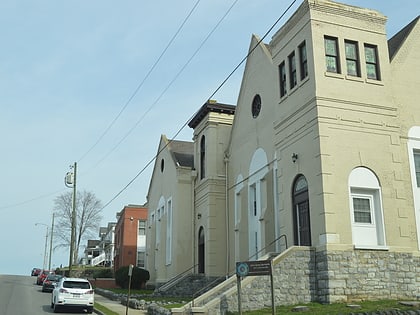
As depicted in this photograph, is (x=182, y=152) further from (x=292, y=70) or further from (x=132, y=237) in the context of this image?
(x=132, y=237)

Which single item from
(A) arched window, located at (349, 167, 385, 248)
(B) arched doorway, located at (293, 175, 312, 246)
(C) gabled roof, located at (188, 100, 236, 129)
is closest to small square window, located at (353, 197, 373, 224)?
(A) arched window, located at (349, 167, 385, 248)

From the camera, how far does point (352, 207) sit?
18781 millimetres

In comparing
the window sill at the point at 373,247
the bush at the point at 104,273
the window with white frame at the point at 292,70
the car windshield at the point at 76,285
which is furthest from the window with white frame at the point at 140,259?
the window sill at the point at 373,247

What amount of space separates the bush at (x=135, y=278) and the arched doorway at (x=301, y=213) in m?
22.1

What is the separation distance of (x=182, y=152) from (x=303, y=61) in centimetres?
2023

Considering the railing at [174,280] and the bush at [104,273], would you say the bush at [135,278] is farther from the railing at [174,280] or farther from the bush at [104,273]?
the bush at [104,273]

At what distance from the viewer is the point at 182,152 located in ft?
131

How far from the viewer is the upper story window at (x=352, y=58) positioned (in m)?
20.6

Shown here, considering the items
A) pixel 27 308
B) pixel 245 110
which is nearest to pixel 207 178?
pixel 245 110

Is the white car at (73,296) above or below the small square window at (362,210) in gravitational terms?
below

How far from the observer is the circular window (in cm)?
2752

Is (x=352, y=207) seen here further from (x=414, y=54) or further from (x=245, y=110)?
(x=245, y=110)

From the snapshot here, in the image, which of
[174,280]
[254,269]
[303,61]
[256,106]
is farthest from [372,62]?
[174,280]

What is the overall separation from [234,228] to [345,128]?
11.8 metres
